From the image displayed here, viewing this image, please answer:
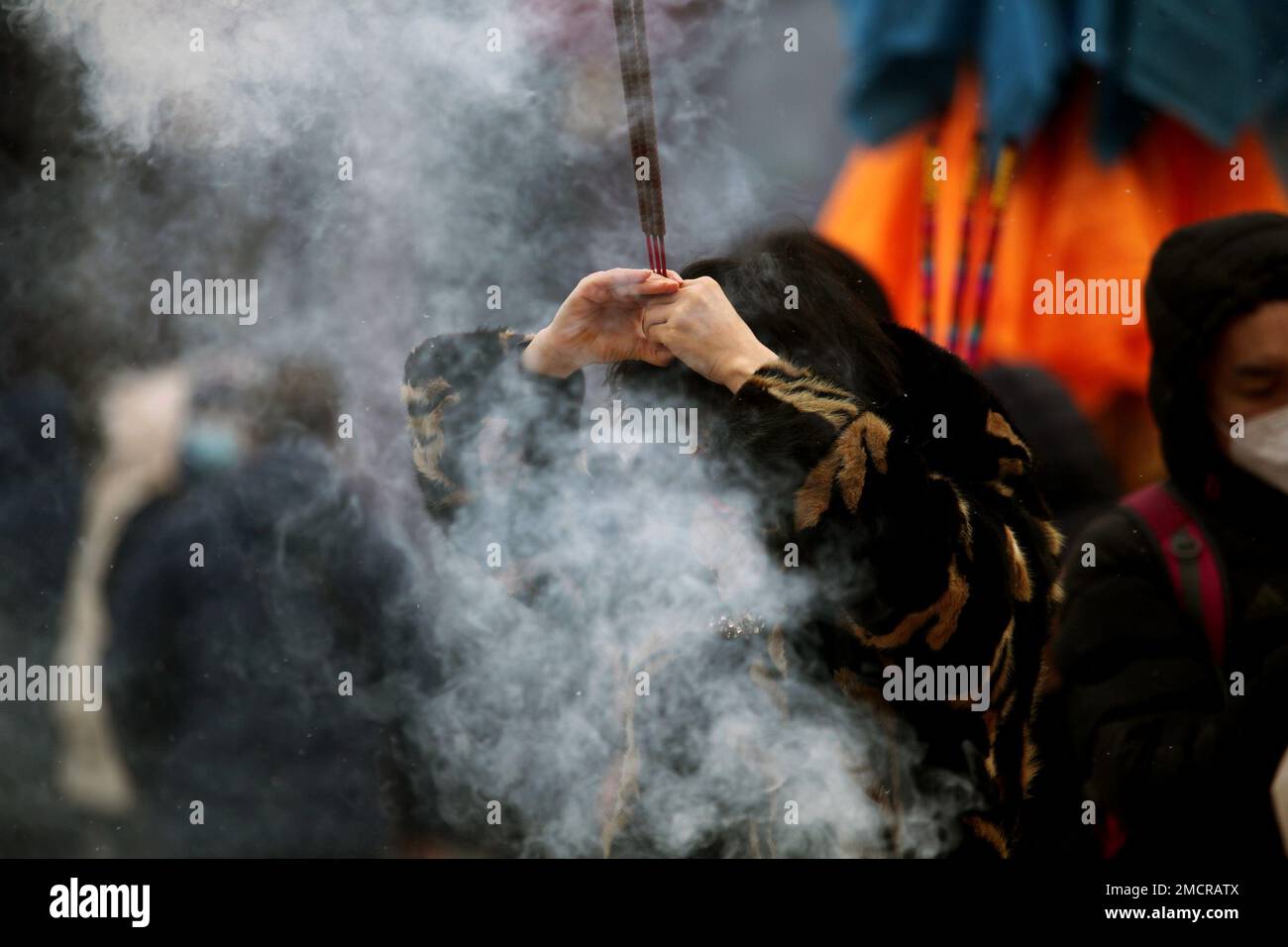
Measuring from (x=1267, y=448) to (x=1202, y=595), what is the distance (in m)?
0.26

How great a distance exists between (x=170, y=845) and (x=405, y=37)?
4.97 feet

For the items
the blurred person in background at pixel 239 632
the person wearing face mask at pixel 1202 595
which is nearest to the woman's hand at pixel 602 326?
the blurred person in background at pixel 239 632

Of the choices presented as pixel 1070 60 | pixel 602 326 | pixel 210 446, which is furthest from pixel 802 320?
pixel 210 446

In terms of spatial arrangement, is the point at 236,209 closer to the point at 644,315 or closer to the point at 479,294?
the point at 479,294

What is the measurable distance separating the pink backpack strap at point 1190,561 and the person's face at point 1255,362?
188mm

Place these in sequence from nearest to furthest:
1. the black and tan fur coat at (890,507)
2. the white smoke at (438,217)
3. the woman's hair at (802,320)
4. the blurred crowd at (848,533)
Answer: the black and tan fur coat at (890,507)
the woman's hair at (802,320)
the blurred crowd at (848,533)
the white smoke at (438,217)

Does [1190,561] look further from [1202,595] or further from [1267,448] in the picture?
[1267,448]

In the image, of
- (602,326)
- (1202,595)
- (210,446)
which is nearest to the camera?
(602,326)

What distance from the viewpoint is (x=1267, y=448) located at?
2.30 m

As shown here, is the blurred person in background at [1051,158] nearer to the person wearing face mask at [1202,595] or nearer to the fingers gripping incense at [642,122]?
the person wearing face mask at [1202,595]

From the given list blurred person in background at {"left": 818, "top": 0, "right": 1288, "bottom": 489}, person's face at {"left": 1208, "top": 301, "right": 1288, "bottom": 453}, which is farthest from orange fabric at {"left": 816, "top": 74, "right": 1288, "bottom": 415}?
person's face at {"left": 1208, "top": 301, "right": 1288, "bottom": 453}

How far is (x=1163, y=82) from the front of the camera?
238 centimetres

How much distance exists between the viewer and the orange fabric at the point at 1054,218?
238 centimetres

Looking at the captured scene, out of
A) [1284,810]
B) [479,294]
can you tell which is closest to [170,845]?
[479,294]
